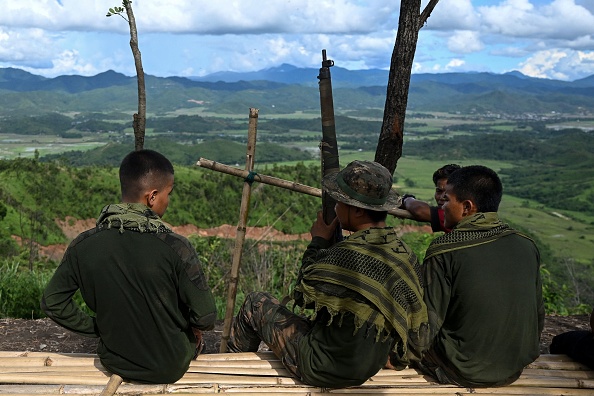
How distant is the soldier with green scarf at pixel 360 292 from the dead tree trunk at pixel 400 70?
1.81 m

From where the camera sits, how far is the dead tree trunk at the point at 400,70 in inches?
183

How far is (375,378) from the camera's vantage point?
10.4 ft

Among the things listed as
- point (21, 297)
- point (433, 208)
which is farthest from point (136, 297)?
point (21, 297)

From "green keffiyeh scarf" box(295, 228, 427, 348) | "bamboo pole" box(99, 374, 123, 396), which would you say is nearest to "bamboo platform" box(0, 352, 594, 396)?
"bamboo pole" box(99, 374, 123, 396)

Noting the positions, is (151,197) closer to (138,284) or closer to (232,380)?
(138,284)

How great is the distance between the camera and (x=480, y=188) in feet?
10.1

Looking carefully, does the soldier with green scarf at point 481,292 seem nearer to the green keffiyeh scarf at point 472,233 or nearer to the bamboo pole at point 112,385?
the green keffiyeh scarf at point 472,233

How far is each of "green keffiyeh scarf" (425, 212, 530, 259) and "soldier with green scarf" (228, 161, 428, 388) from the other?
211 mm

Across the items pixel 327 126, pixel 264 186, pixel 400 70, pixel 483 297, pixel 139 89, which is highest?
pixel 400 70

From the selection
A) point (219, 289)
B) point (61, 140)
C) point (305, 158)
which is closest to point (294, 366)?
point (219, 289)

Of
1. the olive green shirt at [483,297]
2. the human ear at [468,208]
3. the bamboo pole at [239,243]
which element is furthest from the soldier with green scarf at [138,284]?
the human ear at [468,208]

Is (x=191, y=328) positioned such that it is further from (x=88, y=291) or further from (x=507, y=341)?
(x=507, y=341)

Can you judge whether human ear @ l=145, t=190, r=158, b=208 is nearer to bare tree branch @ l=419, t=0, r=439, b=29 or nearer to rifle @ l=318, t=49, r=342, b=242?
rifle @ l=318, t=49, r=342, b=242

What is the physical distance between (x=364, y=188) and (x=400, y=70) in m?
2.19
